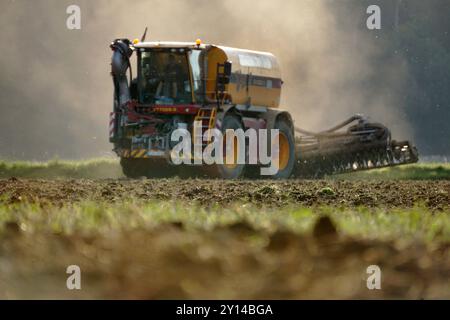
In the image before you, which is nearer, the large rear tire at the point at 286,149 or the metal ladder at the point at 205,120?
the metal ladder at the point at 205,120

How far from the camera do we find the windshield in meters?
21.5

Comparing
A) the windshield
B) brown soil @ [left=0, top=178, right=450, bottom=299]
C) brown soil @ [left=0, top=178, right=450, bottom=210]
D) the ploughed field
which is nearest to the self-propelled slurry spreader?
the windshield

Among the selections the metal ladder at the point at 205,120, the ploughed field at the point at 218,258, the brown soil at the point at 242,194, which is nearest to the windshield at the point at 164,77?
the metal ladder at the point at 205,120

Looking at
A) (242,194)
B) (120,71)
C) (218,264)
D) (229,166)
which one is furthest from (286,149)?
(218,264)

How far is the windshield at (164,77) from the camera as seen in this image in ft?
70.5

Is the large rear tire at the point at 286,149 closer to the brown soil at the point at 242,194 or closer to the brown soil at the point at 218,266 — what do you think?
the brown soil at the point at 242,194

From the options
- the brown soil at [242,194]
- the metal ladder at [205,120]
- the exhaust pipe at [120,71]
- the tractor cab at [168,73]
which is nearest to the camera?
the brown soil at [242,194]

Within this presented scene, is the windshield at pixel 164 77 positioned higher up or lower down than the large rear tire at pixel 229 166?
higher up

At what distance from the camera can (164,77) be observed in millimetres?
21797

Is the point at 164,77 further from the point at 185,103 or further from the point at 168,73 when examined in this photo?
the point at 185,103

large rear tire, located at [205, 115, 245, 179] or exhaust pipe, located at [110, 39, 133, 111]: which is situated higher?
exhaust pipe, located at [110, 39, 133, 111]

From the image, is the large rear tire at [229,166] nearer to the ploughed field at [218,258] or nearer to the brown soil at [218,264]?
the ploughed field at [218,258]

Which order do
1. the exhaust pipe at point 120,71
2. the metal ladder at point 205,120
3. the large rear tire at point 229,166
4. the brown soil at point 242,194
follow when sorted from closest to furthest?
1. the brown soil at point 242,194
2. the metal ladder at point 205,120
3. the large rear tire at point 229,166
4. the exhaust pipe at point 120,71

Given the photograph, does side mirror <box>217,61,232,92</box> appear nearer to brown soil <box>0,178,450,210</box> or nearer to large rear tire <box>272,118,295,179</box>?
large rear tire <box>272,118,295,179</box>
